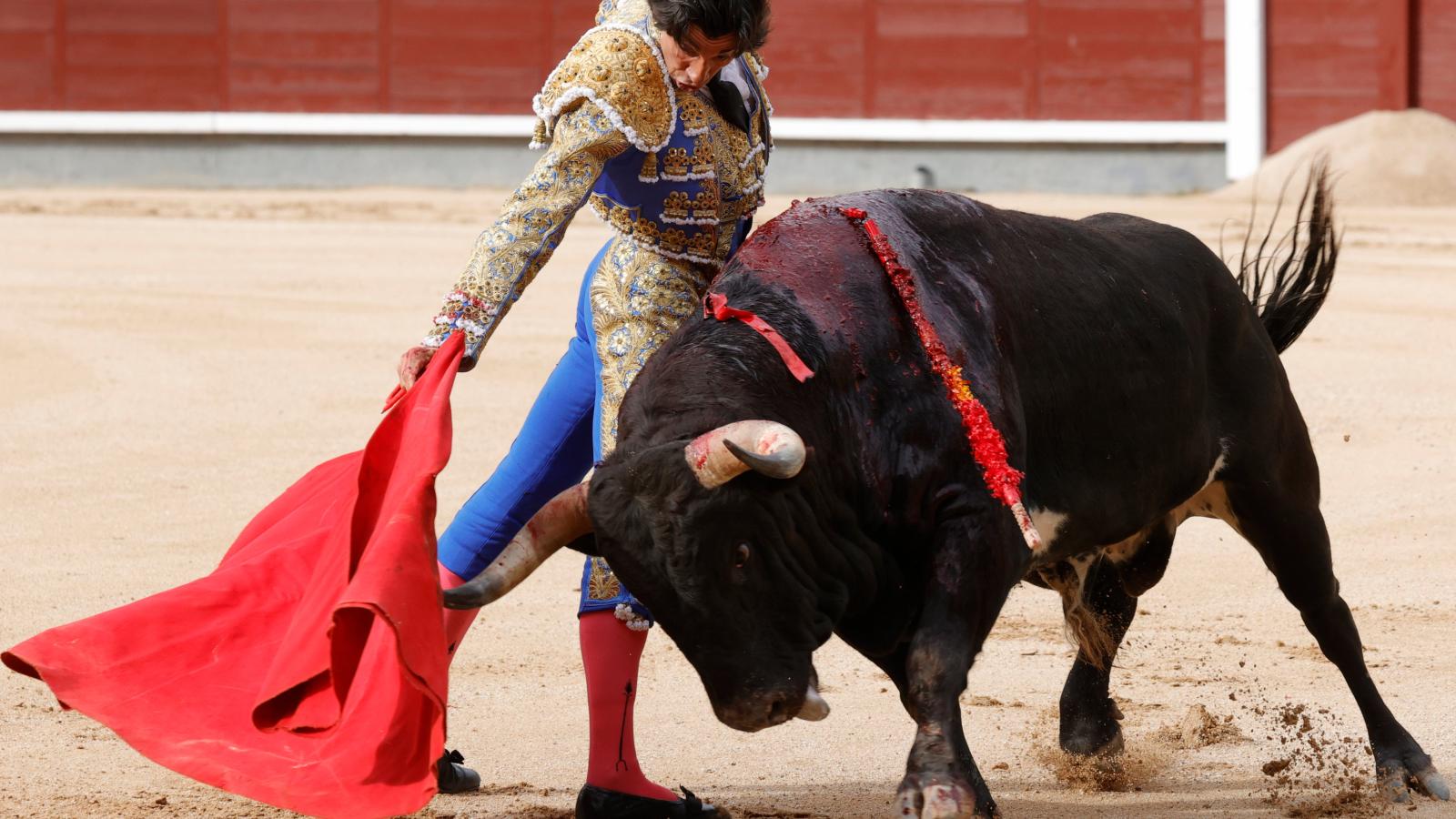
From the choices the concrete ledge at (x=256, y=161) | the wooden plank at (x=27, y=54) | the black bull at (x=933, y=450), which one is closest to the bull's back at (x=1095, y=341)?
the black bull at (x=933, y=450)

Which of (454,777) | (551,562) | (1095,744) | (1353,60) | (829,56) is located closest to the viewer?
(454,777)

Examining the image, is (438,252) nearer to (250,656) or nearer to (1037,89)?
(1037,89)

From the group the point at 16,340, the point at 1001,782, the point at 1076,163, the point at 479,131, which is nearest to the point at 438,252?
the point at 16,340

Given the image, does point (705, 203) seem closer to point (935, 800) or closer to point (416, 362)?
point (416, 362)

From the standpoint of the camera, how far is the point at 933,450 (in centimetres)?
234

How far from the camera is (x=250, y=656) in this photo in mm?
2641

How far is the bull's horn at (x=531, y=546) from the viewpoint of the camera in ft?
7.39

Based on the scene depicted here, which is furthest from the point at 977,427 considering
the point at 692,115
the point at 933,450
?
the point at 692,115

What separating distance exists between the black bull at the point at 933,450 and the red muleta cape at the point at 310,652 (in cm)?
17

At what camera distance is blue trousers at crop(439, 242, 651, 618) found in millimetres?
2707

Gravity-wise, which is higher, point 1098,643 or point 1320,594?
point 1320,594

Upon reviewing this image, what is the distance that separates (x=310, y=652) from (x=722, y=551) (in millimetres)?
653

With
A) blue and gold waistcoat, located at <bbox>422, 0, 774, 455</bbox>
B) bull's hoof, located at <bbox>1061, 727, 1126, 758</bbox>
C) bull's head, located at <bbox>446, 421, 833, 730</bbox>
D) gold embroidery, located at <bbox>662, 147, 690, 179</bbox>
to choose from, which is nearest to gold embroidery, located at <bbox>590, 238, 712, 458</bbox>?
blue and gold waistcoat, located at <bbox>422, 0, 774, 455</bbox>

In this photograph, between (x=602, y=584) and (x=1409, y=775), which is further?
(x=1409, y=775)
